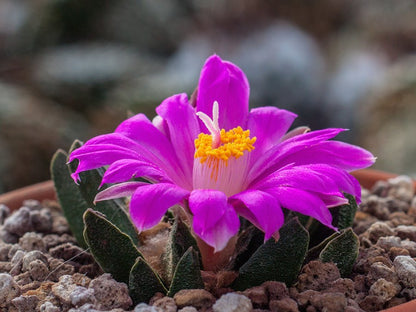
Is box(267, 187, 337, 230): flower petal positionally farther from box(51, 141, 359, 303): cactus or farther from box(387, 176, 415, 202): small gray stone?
box(387, 176, 415, 202): small gray stone

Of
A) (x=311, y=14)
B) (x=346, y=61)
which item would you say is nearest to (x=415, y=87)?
(x=346, y=61)

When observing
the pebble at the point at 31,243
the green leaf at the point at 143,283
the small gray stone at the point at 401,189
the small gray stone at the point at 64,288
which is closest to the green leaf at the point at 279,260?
the green leaf at the point at 143,283

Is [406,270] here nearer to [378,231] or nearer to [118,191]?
[378,231]

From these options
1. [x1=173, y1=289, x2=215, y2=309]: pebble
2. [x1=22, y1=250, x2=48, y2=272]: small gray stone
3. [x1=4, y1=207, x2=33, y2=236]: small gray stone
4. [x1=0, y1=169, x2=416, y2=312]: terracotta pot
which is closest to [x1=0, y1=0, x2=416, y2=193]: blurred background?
[x1=0, y1=169, x2=416, y2=312]: terracotta pot

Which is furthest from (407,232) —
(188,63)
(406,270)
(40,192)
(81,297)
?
(188,63)

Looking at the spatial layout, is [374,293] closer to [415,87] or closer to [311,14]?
[415,87]
